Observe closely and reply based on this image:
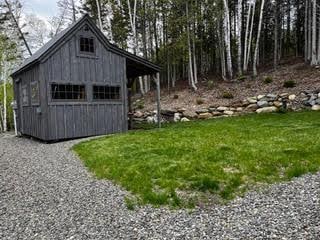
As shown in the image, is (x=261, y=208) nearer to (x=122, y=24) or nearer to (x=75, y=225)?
(x=75, y=225)

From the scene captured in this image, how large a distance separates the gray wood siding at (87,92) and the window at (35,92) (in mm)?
891

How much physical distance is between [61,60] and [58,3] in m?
16.6

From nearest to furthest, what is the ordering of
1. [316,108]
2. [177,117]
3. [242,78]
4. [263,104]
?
[316,108] → [263,104] → [177,117] → [242,78]

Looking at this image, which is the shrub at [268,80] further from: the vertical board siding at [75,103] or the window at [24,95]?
the window at [24,95]

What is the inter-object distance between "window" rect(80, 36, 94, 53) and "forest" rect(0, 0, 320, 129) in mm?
9207

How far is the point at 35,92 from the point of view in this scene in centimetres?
1170

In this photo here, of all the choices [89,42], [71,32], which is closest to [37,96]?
[71,32]

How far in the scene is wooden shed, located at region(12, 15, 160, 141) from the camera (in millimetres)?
10852

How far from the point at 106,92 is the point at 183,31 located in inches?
460

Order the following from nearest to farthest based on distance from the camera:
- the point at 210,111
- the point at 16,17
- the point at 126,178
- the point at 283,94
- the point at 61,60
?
the point at 126,178, the point at 61,60, the point at 283,94, the point at 210,111, the point at 16,17

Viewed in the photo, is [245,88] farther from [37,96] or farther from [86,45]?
[37,96]

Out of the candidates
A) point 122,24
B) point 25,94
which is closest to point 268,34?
point 122,24

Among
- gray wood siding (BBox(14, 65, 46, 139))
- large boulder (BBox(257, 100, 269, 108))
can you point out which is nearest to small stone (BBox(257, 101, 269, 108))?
large boulder (BBox(257, 100, 269, 108))

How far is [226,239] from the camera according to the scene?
3.27 metres
